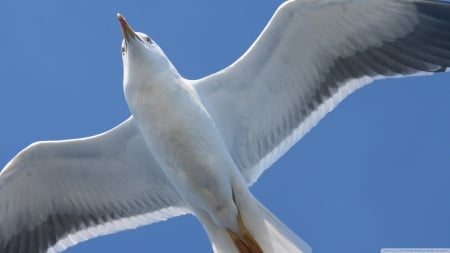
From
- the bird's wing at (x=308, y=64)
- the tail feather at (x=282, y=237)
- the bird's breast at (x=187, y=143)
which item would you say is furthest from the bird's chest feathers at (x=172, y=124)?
the tail feather at (x=282, y=237)

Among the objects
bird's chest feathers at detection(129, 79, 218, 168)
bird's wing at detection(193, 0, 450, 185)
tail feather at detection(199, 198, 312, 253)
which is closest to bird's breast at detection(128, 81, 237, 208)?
bird's chest feathers at detection(129, 79, 218, 168)

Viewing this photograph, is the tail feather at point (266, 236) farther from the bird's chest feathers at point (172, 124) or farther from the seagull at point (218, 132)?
the bird's chest feathers at point (172, 124)

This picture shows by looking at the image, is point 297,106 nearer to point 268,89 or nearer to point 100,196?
point 268,89

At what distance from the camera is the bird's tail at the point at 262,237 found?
392 cm

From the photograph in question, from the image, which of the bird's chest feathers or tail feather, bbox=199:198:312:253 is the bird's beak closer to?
the bird's chest feathers

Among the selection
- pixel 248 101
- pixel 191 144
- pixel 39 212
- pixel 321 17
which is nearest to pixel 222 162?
pixel 191 144

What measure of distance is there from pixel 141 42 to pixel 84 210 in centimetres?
96

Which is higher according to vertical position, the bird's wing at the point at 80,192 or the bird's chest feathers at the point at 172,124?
the bird's chest feathers at the point at 172,124

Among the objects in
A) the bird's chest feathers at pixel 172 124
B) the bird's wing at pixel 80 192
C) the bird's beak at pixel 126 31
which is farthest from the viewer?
the bird's wing at pixel 80 192

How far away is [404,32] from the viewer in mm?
4188

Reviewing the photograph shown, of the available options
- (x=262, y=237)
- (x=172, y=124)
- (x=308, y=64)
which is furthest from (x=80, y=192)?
(x=308, y=64)

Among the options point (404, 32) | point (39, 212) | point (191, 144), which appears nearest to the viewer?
point (191, 144)

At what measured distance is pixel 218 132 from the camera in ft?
13.2

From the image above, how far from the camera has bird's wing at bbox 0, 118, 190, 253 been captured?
4.28 m
